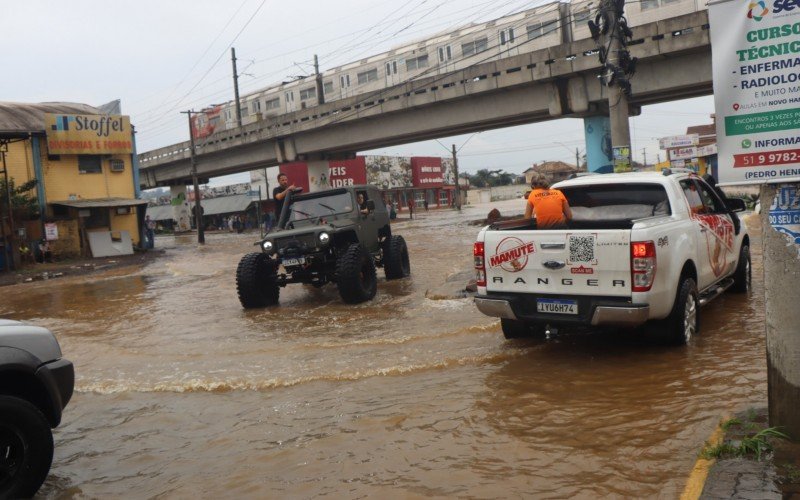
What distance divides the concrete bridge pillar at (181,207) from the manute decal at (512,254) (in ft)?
185

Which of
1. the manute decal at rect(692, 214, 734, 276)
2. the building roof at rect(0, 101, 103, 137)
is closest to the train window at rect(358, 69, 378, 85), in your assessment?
the building roof at rect(0, 101, 103, 137)

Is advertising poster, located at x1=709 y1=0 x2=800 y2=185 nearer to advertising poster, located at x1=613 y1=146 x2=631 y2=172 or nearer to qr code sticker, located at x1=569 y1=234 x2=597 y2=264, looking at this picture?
qr code sticker, located at x1=569 y1=234 x2=597 y2=264

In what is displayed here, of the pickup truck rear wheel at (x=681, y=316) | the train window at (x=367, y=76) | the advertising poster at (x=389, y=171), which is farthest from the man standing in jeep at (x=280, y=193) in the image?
the advertising poster at (x=389, y=171)

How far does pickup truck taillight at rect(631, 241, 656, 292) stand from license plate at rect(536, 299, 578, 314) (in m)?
0.57

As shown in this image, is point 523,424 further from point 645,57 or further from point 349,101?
point 349,101

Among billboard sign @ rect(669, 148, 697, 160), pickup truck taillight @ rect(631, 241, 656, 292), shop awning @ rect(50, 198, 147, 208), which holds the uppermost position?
billboard sign @ rect(669, 148, 697, 160)

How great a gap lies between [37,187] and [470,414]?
27575 mm

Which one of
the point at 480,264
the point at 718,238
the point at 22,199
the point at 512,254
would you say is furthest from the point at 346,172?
the point at 512,254

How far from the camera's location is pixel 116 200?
29.9 meters

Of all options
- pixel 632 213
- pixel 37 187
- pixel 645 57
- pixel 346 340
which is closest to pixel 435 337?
pixel 346 340

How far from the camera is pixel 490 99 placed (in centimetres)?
2938

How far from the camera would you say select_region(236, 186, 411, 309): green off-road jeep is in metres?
10.5

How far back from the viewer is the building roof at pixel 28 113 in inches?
1109

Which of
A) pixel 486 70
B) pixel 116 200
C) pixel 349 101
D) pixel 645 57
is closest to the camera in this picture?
pixel 645 57
